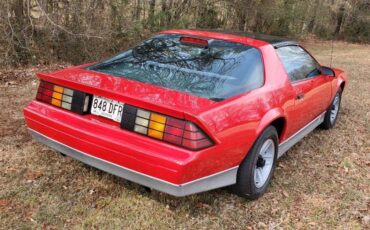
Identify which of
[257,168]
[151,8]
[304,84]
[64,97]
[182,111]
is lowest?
[257,168]

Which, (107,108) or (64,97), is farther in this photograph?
(64,97)

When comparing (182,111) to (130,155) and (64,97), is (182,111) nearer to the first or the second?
(130,155)

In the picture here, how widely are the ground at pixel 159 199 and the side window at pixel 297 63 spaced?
3.18ft

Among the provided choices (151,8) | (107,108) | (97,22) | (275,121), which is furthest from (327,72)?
(151,8)

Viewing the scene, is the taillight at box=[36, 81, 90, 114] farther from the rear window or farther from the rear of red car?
the rear window

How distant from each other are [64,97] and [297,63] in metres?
2.48

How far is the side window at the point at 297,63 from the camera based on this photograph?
3899 millimetres

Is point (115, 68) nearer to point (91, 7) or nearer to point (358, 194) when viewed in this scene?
point (358, 194)

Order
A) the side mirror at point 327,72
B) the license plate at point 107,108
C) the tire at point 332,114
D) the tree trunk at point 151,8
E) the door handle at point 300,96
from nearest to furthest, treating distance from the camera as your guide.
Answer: the license plate at point 107,108 < the door handle at point 300,96 < the side mirror at point 327,72 < the tire at point 332,114 < the tree trunk at point 151,8

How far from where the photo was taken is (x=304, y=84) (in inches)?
159

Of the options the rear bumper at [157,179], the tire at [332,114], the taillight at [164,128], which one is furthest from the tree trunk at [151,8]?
the taillight at [164,128]

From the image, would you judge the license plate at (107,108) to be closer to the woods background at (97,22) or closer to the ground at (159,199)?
A: the ground at (159,199)

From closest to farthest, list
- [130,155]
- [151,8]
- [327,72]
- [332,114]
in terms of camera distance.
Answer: [130,155] < [327,72] < [332,114] < [151,8]

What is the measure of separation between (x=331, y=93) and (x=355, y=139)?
0.75 m
